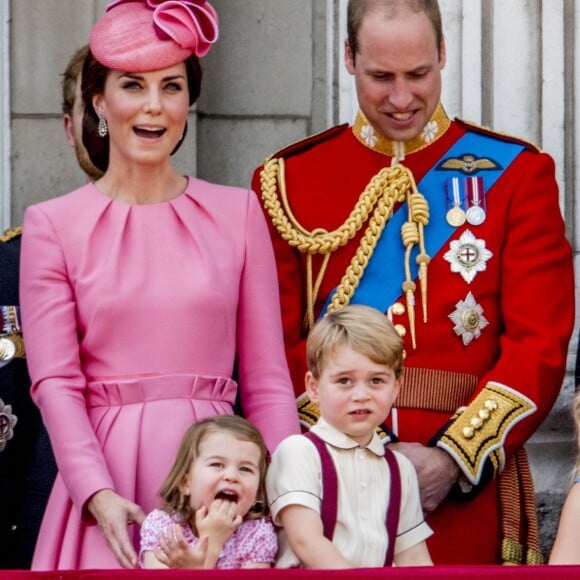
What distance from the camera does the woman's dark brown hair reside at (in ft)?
15.0

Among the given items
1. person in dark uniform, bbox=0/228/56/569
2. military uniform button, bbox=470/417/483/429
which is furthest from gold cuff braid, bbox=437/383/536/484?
person in dark uniform, bbox=0/228/56/569

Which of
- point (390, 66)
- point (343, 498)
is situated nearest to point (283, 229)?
point (390, 66)

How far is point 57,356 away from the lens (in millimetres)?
4293

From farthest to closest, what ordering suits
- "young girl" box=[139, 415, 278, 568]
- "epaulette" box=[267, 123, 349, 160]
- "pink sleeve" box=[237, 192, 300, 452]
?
"epaulette" box=[267, 123, 349, 160] < "pink sleeve" box=[237, 192, 300, 452] < "young girl" box=[139, 415, 278, 568]

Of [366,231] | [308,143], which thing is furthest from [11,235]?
[366,231]

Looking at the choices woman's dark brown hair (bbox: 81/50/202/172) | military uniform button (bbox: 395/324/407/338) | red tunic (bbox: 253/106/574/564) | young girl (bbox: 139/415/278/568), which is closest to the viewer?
young girl (bbox: 139/415/278/568)

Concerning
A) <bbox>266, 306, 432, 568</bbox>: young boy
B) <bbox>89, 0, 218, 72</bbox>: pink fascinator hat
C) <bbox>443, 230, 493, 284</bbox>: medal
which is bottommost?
<bbox>266, 306, 432, 568</bbox>: young boy

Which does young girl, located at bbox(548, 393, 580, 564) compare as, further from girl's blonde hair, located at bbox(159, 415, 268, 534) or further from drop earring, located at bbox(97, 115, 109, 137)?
drop earring, located at bbox(97, 115, 109, 137)

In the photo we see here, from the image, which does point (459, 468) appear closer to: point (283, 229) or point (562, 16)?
point (283, 229)

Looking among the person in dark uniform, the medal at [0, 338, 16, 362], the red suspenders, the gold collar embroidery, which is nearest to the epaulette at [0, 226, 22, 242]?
the person in dark uniform

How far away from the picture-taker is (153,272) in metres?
4.40

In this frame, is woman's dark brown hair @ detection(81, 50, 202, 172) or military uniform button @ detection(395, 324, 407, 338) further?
military uniform button @ detection(395, 324, 407, 338)

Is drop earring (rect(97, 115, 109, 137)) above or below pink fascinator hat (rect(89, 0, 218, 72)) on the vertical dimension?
below

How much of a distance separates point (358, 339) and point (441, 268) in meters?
0.62
